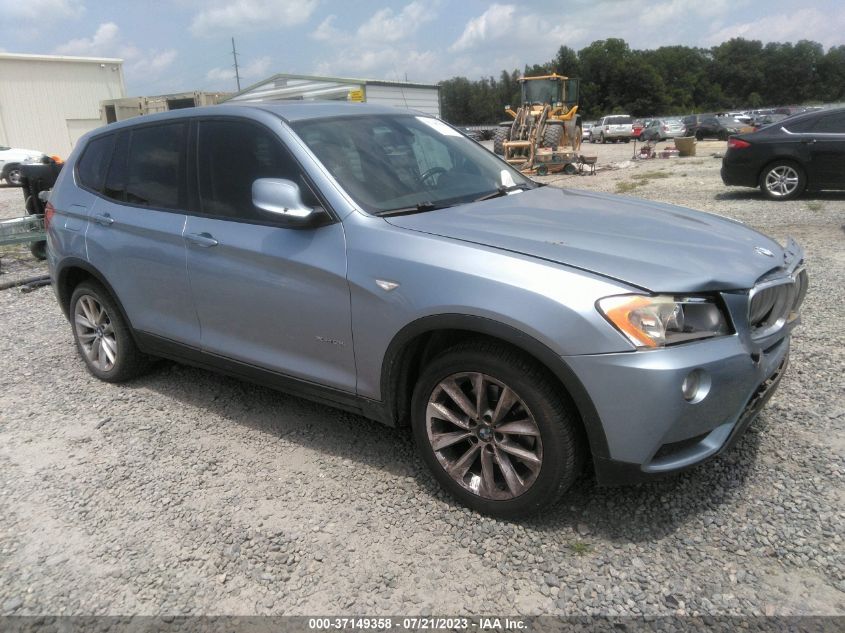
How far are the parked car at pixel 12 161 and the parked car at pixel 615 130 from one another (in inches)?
1378

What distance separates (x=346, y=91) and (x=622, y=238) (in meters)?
18.5

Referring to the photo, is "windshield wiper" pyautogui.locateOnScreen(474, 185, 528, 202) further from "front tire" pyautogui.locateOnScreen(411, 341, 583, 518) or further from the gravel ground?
the gravel ground

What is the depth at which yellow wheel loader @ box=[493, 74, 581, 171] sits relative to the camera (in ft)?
66.5

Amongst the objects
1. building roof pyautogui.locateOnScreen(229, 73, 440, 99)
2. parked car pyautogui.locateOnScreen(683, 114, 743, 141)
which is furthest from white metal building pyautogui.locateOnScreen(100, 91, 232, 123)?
parked car pyautogui.locateOnScreen(683, 114, 743, 141)

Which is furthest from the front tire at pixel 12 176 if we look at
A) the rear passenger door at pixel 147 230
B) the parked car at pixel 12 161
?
the rear passenger door at pixel 147 230

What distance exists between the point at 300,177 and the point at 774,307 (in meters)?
2.27

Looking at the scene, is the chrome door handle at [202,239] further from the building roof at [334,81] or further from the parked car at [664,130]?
the parked car at [664,130]

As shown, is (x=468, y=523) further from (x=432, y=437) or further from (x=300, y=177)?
(x=300, y=177)

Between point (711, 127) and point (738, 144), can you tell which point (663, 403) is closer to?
point (738, 144)

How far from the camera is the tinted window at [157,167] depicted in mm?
3928

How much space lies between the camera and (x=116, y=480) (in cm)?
347

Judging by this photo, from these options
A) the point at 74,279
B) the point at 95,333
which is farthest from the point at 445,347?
the point at 74,279

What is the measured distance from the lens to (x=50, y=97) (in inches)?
1419

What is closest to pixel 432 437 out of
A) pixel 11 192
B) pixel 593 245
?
pixel 593 245
